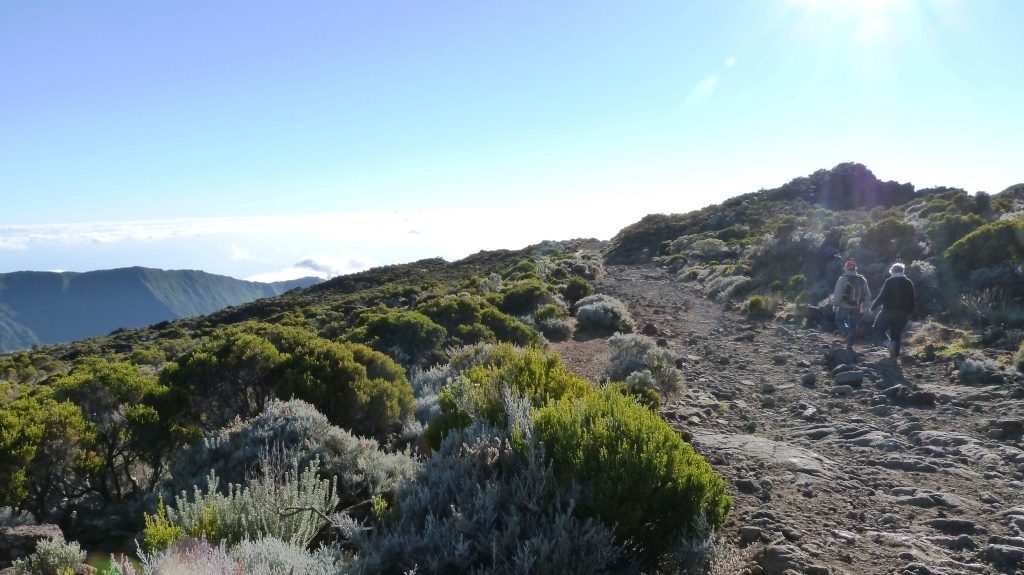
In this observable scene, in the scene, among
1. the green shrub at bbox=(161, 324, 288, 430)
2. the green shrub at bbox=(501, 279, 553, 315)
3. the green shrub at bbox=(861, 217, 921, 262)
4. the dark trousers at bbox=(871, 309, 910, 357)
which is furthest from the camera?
the green shrub at bbox=(501, 279, 553, 315)

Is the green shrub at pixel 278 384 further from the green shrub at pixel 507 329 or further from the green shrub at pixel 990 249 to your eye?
the green shrub at pixel 990 249

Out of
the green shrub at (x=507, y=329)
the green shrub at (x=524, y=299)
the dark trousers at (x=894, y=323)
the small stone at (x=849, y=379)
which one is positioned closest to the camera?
the small stone at (x=849, y=379)

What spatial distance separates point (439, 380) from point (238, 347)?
276 cm

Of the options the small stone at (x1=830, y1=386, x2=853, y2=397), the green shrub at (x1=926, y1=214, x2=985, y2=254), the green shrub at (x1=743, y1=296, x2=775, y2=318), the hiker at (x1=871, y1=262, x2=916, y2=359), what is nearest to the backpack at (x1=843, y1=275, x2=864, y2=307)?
the hiker at (x1=871, y1=262, x2=916, y2=359)

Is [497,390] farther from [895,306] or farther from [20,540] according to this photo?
[895,306]

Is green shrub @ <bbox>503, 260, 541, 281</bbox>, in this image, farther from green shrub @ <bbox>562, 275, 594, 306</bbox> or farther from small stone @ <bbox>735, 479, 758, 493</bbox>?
small stone @ <bbox>735, 479, 758, 493</bbox>

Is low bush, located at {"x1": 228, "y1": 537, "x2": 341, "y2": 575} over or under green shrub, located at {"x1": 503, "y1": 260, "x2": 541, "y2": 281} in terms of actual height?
under

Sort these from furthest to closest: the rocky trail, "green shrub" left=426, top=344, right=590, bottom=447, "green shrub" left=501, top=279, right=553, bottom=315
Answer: "green shrub" left=501, top=279, right=553, bottom=315
"green shrub" left=426, top=344, right=590, bottom=447
the rocky trail

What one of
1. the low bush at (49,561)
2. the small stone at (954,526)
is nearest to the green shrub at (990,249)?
the small stone at (954,526)

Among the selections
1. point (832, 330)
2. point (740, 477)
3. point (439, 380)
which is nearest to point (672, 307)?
point (832, 330)

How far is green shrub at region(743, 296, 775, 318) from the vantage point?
15.0m

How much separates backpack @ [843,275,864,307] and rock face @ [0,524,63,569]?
1221 centimetres

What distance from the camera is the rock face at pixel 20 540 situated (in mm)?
4061

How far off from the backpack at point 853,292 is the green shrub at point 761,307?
338cm
